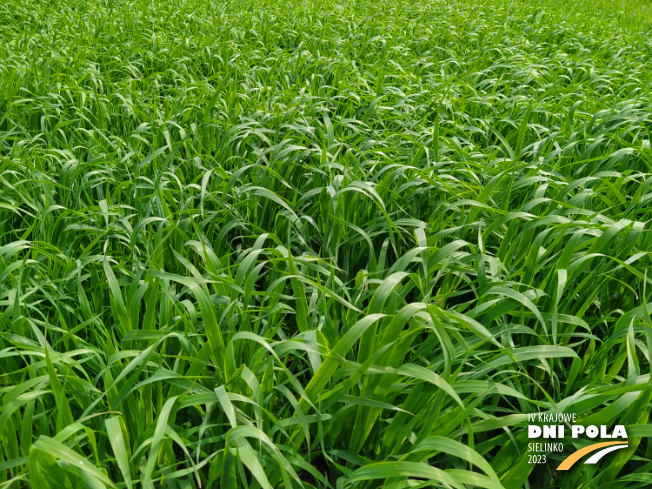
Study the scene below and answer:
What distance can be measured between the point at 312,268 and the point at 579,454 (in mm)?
802

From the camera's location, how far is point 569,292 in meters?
1.57

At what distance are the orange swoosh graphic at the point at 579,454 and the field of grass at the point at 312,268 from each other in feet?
0.10

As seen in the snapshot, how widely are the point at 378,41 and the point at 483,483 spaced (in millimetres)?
4066

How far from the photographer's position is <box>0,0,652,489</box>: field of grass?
1120mm

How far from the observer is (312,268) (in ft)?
4.96

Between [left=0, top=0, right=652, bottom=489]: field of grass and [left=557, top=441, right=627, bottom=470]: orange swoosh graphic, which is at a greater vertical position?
[left=0, top=0, right=652, bottom=489]: field of grass

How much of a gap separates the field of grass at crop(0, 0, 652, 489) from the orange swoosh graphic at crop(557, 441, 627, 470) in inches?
1.2

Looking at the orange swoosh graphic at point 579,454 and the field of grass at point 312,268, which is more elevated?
the field of grass at point 312,268

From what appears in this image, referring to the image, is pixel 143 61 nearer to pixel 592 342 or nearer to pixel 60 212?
pixel 60 212

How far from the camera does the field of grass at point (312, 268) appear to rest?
1120 mm

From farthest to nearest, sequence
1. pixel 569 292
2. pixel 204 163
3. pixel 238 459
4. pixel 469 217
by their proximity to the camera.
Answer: pixel 204 163 < pixel 469 217 < pixel 569 292 < pixel 238 459

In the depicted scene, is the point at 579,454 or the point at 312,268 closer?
the point at 579,454

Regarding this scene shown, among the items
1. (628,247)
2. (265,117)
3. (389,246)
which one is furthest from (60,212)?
(628,247)

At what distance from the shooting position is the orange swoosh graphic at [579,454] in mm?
1175
